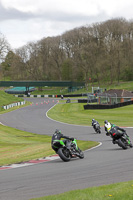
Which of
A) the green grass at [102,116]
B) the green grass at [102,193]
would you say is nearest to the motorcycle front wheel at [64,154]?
the green grass at [102,193]

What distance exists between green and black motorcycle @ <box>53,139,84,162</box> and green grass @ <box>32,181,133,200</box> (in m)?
5.06

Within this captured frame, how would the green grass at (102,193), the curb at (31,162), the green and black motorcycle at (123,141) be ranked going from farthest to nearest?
the green and black motorcycle at (123,141) → the curb at (31,162) → the green grass at (102,193)

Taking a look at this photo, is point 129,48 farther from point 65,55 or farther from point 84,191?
point 84,191

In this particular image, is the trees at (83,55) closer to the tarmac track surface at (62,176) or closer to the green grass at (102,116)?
the green grass at (102,116)

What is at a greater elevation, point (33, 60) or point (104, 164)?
point (33, 60)

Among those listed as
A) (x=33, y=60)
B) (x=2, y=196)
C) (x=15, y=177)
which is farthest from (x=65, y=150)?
(x=33, y=60)

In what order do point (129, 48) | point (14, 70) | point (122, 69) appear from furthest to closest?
1. point (14, 70)
2. point (129, 48)
3. point (122, 69)

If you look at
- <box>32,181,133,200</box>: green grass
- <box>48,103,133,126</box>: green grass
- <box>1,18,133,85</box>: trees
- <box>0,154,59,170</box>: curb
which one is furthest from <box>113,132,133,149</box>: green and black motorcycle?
<box>1,18,133,85</box>: trees

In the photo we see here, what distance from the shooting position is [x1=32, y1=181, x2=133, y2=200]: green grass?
7.66 m

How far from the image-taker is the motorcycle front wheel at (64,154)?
44.9ft

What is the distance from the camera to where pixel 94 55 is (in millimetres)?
114438

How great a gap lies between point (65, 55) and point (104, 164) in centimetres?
12218

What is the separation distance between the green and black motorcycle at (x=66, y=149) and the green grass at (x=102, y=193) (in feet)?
16.6

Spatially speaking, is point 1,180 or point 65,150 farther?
point 65,150
